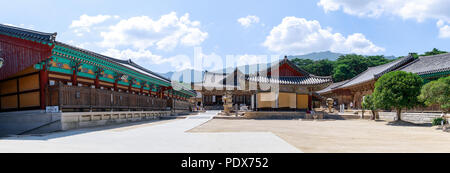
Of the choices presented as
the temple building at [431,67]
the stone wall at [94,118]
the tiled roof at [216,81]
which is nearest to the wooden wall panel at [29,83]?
the stone wall at [94,118]

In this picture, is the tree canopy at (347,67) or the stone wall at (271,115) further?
the tree canopy at (347,67)

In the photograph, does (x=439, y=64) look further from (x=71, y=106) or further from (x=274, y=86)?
(x=71, y=106)

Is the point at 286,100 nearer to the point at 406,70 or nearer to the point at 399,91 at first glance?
the point at 399,91

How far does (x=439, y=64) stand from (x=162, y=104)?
2692cm

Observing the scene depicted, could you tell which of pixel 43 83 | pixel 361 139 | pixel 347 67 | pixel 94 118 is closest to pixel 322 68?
pixel 347 67

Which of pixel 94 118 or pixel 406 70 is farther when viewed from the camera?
pixel 406 70

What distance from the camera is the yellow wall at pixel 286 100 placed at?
27.6m

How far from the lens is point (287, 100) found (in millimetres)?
27797

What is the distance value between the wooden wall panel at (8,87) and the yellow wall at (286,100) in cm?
2134

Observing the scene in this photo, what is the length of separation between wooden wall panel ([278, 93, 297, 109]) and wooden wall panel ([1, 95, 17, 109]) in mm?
21265

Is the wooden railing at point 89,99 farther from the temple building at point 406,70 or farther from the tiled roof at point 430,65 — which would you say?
the tiled roof at point 430,65

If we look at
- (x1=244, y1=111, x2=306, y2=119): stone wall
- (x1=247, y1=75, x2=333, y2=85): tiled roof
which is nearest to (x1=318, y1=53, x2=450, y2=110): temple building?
(x1=247, y1=75, x2=333, y2=85): tiled roof

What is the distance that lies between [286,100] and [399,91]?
10943 millimetres

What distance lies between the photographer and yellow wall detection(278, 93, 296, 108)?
27.6m
